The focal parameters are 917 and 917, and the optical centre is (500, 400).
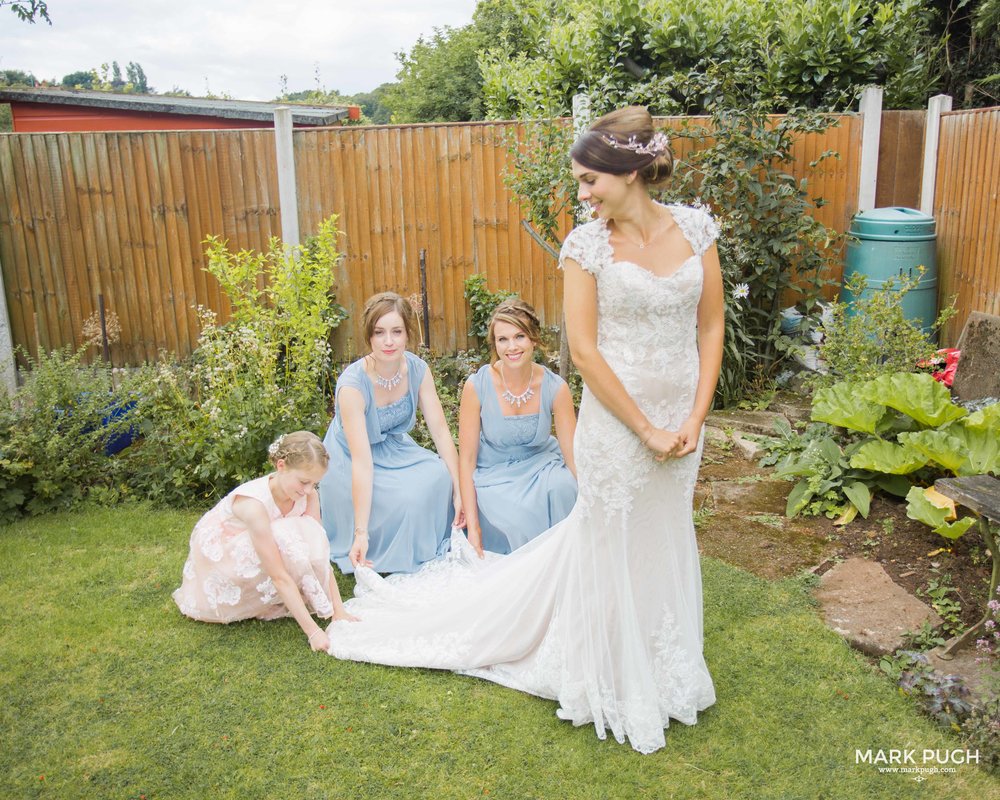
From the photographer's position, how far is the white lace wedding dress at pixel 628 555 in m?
2.83

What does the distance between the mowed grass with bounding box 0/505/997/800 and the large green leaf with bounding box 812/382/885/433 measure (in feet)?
3.33

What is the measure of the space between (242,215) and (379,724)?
5.12 meters

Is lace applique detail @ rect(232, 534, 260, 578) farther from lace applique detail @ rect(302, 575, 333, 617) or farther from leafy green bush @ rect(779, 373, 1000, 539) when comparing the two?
leafy green bush @ rect(779, 373, 1000, 539)

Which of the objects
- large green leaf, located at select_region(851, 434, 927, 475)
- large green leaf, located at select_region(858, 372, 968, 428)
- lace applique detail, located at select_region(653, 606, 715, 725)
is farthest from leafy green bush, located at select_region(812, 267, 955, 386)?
lace applique detail, located at select_region(653, 606, 715, 725)

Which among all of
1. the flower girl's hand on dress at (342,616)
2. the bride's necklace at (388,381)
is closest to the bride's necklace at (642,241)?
the bride's necklace at (388,381)

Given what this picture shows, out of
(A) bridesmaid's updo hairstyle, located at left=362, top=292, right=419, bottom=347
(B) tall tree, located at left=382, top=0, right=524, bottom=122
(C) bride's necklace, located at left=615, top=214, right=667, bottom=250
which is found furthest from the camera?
(B) tall tree, located at left=382, top=0, right=524, bottom=122

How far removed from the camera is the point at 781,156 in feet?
21.7

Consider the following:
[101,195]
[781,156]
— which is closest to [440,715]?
[781,156]

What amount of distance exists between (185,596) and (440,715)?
1.30 m

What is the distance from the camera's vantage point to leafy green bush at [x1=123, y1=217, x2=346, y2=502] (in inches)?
196

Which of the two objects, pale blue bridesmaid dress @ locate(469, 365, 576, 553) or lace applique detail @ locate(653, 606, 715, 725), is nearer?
lace applique detail @ locate(653, 606, 715, 725)

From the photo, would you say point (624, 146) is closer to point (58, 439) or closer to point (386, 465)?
point (386, 465)

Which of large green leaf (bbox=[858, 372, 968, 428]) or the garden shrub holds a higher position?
the garden shrub

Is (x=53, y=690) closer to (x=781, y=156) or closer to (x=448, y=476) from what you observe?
(x=448, y=476)
